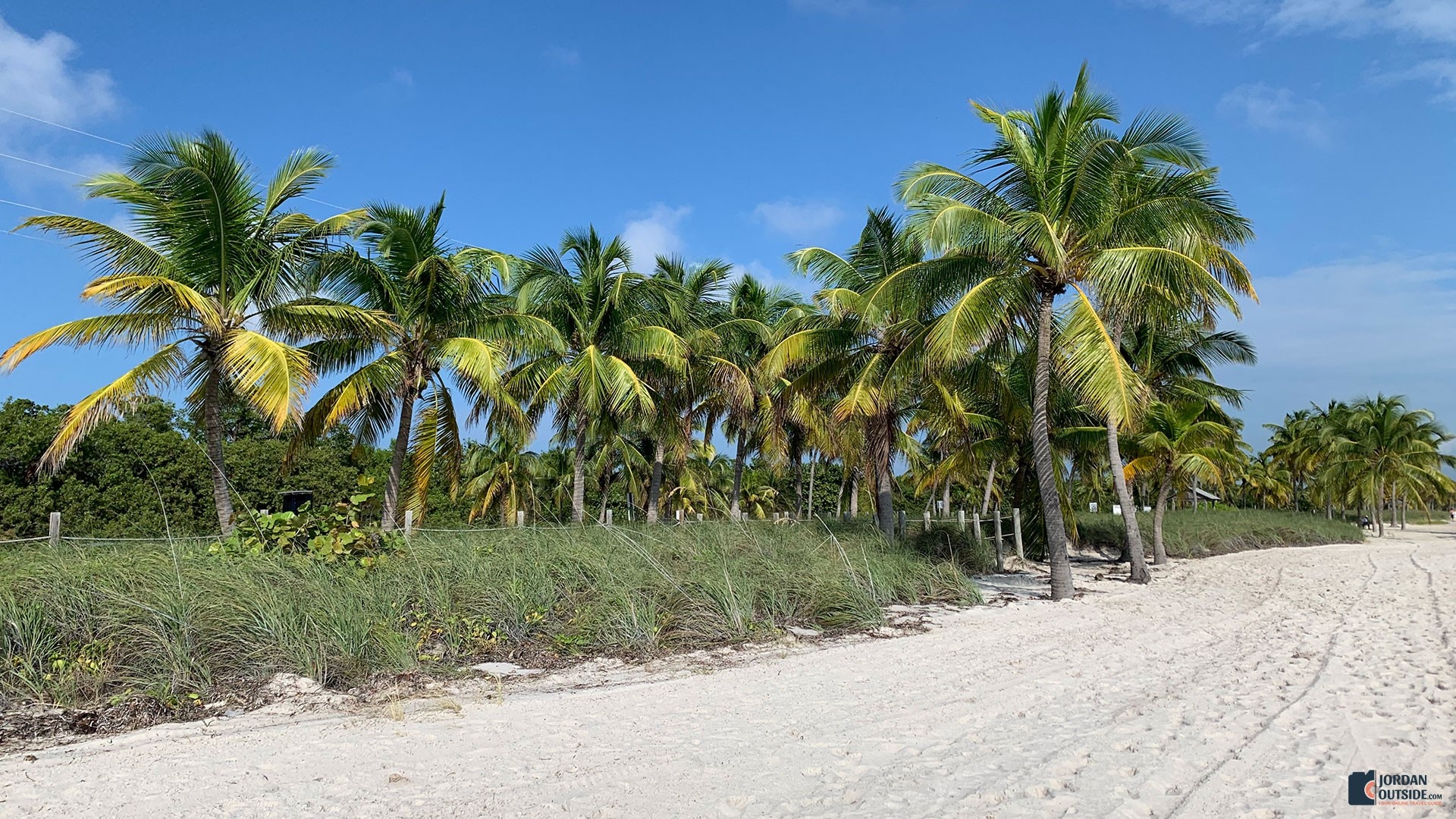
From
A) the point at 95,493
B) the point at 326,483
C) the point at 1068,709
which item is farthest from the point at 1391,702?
the point at 326,483

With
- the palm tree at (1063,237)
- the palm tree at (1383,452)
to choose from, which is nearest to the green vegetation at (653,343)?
the palm tree at (1063,237)

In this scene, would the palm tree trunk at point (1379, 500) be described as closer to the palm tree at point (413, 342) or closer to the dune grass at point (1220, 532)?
the dune grass at point (1220, 532)

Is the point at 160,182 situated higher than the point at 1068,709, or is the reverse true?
the point at 160,182

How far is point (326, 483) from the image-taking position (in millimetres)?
19953

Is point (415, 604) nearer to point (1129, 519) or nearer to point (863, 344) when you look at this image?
point (863, 344)

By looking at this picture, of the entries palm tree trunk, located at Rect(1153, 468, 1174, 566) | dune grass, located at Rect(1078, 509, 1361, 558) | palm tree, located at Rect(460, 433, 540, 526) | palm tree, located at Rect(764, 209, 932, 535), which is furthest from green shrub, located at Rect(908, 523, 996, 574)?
palm tree, located at Rect(460, 433, 540, 526)

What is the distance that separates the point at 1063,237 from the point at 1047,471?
3460 mm

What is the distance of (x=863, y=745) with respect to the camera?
4688 mm

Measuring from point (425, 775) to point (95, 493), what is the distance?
1476 cm

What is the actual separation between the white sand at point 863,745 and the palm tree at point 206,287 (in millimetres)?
6566

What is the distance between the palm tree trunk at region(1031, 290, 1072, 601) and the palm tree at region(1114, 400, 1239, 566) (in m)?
5.91

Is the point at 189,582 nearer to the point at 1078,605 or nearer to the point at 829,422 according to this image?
the point at 1078,605

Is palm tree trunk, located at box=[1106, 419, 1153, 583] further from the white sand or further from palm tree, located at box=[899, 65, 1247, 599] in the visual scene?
the white sand

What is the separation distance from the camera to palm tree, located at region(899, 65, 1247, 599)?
11.2 metres
